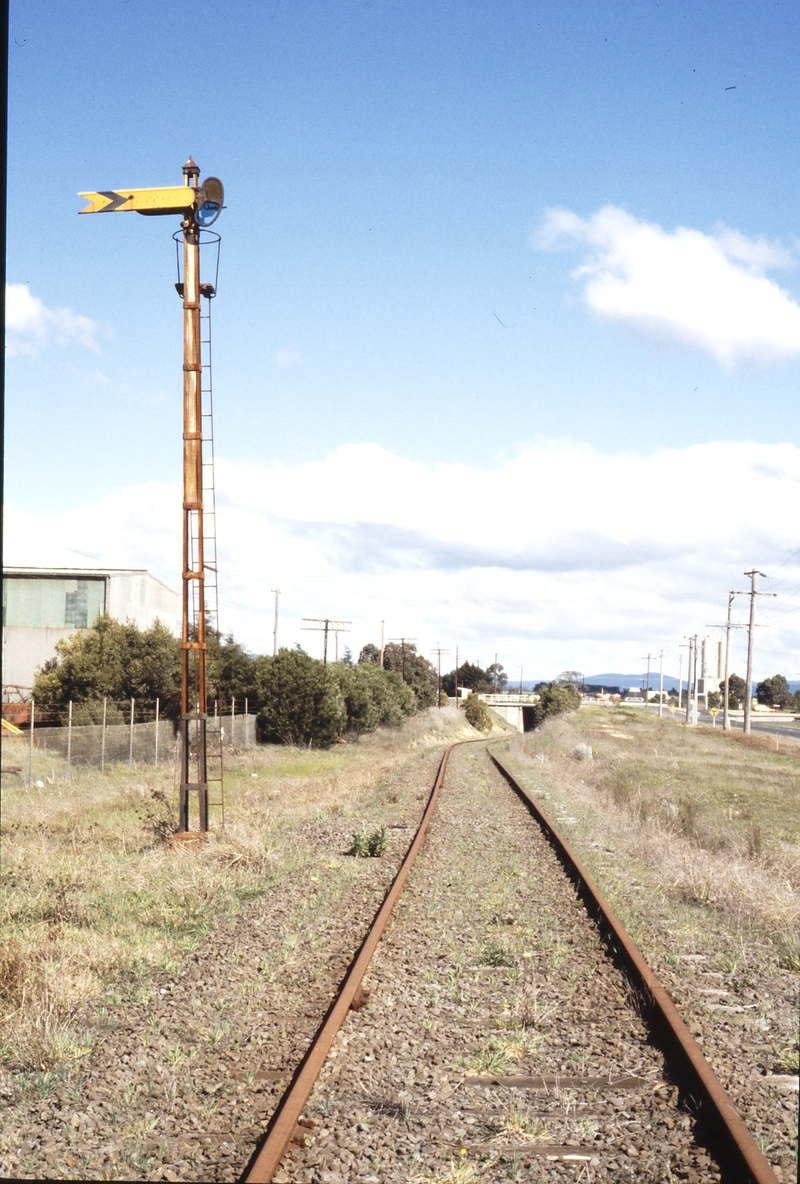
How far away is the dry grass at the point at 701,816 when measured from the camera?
10578 mm

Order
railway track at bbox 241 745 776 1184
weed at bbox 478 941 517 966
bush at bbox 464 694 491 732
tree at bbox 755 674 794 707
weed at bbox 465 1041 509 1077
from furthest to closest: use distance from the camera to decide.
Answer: tree at bbox 755 674 794 707, bush at bbox 464 694 491 732, weed at bbox 478 941 517 966, weed at bbox 465 1041 509 1077, railway track at bbox 241 745 776 1184

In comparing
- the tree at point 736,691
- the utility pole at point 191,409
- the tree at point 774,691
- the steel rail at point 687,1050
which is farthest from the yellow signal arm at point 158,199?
the tree at point 774,691

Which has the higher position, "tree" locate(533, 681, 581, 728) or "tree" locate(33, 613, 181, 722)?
"tree" locate(33, 613, 181, 722)

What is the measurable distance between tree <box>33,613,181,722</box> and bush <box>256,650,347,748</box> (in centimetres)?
569

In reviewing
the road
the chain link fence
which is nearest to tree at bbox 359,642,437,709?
the road

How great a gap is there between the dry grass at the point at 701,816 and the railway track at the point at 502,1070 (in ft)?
6.06

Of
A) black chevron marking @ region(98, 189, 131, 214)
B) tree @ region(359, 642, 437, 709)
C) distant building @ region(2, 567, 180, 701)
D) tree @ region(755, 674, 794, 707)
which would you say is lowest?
A: tree @ region(755, 674, 794, 707)

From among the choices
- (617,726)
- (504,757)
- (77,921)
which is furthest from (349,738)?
(77,921)

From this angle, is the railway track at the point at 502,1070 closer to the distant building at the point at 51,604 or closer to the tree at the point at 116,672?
the tree at the point at 116,672

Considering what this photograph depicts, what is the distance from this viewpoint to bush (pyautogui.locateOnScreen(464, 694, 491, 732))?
9207cm

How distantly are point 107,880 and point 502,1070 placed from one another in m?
7.21

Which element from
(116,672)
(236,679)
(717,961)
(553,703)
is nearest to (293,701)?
(236,679)

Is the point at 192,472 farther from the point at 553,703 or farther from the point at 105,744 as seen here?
the point at 553,703

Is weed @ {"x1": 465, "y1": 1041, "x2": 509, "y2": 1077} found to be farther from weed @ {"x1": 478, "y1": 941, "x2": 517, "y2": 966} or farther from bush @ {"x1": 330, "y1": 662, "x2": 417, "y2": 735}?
bush @ {"x1": 330, "y1": 662, "x2": 417, "y2": 735}
